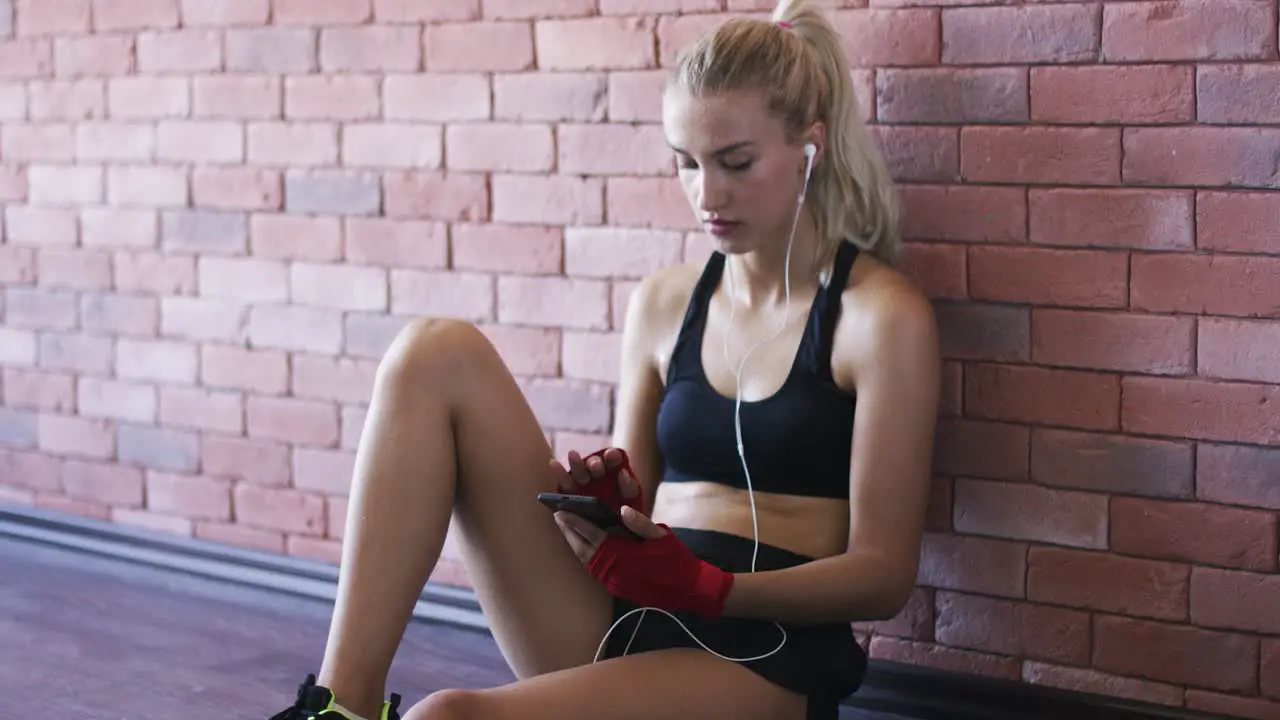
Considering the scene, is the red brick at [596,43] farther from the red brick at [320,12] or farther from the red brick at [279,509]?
the red brick at [279,509]

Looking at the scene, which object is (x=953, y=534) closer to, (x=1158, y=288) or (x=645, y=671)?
(x=1158, y=288)

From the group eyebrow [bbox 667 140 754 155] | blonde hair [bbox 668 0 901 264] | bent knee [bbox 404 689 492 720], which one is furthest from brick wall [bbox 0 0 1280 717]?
bent knee [bbox 404 689 492 720]

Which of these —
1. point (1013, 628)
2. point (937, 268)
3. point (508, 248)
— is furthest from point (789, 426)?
point (508, 248)

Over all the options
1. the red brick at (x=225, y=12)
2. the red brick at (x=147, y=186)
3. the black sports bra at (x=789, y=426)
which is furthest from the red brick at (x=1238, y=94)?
the red brick at (x=147, y=186)

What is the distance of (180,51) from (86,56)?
0.80 ft

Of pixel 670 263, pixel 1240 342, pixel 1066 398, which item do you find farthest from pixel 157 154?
pixel 1240 342

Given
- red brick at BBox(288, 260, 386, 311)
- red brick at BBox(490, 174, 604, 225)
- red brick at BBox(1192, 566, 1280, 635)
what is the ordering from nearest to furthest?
red brick at BBox(1192, 566, 1280, 635)
red brick at BBox(490, 174, 604, 225)
red brick at BBox(288, 260, 386, 311)

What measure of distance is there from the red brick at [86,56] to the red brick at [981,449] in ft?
5.57

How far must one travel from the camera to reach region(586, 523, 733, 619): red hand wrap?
1629mm

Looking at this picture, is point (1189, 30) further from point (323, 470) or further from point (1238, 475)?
point (323, 470)

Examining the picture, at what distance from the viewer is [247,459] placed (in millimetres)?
2812

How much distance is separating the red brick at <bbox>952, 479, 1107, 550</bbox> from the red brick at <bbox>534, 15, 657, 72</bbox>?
79cm

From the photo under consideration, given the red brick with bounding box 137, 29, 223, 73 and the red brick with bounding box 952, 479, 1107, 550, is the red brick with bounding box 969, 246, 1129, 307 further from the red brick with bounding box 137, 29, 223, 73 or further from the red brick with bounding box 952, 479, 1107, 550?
the red brick with bounding box 137, 29, 223, 73

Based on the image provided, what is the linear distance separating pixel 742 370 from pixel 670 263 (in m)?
0.41
